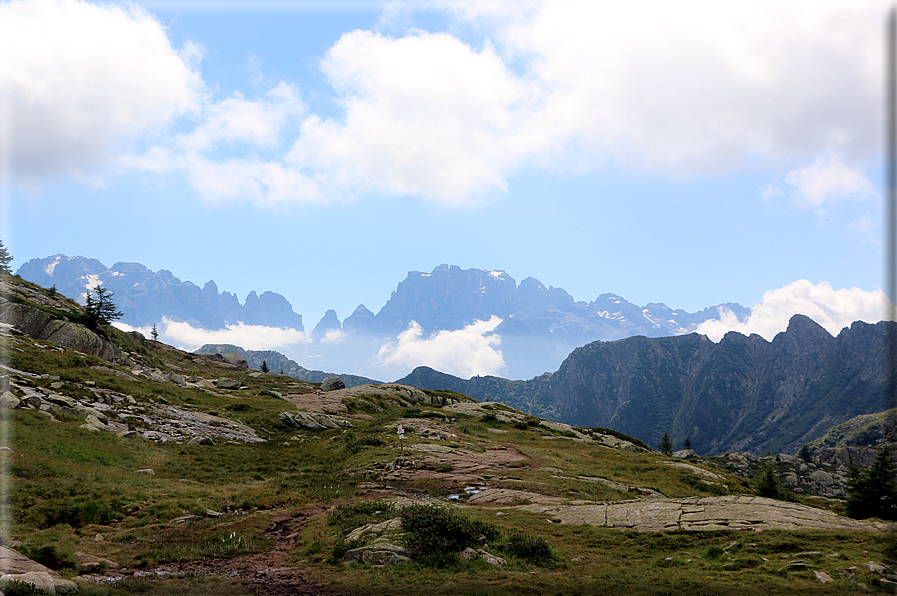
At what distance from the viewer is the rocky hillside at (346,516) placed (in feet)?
55.6

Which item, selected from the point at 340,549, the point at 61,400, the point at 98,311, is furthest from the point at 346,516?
the point at 98,311

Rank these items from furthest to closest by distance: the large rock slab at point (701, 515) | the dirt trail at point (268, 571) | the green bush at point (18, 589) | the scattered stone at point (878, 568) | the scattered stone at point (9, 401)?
the scattered stone at point (9, 401)
the large rock slab at point (701, 515)
the dirt trail at point (268, 571)
the scattered stone at point (878, 568)
the green bush at point (18, 589)

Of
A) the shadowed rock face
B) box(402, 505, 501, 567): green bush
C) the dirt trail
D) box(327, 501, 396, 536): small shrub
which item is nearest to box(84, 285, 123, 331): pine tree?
the shadowed rock face

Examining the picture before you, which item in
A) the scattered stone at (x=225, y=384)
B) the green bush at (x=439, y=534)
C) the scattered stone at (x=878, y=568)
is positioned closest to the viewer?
the scattered stone at (x=878, y=568)

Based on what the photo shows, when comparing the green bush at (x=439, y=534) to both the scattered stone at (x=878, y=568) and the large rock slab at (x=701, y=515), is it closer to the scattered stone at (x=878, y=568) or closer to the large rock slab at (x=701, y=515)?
the large rock slab at (x=701, y=515)

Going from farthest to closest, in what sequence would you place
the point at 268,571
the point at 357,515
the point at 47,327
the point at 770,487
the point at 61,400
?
1. the point at 47,327
2. the point at 770,487
3. the point at 61,400
4. the point at 357,515
5. the point at 268,571

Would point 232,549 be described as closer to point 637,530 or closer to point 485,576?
point 485,576

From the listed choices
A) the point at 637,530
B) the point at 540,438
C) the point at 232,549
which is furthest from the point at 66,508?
the point at 540,438

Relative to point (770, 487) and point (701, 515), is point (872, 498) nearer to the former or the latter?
point (701, 515)

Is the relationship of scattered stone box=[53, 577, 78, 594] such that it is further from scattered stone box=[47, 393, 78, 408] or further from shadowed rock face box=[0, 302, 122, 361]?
shadowed rock face box=[0, 302, 122, 361]

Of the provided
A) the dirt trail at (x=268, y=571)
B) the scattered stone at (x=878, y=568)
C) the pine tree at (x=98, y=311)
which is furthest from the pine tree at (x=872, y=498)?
the pine tree at (x=98, y=311)

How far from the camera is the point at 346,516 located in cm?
2491

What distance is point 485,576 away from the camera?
690 inches

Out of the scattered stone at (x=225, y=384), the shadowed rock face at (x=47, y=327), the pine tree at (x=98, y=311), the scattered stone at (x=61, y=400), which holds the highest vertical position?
the pine tree at (x=98, y=311)
